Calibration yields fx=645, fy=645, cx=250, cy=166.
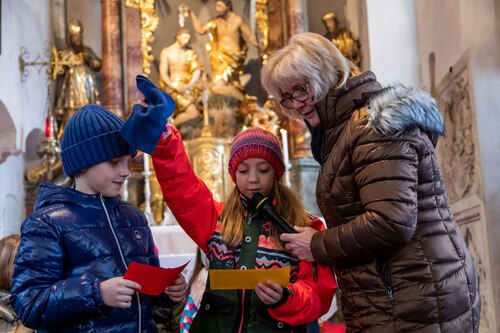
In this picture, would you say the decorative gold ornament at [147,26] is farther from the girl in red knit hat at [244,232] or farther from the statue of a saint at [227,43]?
the girl in red knit hat at [244,232]

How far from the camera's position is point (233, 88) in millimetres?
8984

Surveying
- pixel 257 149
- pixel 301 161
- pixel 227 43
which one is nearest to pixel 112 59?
pixel 227 43

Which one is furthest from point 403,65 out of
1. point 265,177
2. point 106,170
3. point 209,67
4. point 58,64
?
point 106,170

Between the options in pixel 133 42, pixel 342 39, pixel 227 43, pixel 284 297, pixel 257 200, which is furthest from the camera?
pixel 227 43

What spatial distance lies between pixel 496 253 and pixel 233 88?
17.3 ft

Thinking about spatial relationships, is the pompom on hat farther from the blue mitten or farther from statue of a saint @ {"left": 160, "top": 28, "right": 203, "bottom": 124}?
statue of a saint @ {"left": 160, "top": 28, "right": 203, "bottom": 124}

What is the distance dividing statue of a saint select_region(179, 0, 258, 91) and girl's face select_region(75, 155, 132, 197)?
A: 688cm

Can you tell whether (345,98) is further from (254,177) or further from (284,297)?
(284,297)

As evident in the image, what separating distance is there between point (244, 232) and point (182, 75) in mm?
6804

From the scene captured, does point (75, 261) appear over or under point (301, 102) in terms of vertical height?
under

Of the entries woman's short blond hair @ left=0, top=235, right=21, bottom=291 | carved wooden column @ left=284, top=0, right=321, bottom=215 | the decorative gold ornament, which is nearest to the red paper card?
woman's short blond hair @ left=0, top=235, right=21, bottom=291

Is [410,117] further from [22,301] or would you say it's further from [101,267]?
[22,301]

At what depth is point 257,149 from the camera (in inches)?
101

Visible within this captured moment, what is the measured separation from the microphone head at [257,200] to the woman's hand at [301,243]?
0.17m
